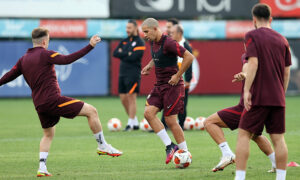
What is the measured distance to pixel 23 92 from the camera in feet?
83.5

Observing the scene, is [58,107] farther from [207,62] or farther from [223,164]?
[207,62]

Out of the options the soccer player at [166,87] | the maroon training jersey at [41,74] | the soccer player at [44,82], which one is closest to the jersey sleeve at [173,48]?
the soccer player at [166,87]

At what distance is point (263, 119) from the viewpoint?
6.91 m

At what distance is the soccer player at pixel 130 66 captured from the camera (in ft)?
48.4

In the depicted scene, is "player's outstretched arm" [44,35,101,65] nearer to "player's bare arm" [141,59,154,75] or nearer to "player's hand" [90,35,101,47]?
"player's hand" [90,35,101,47]

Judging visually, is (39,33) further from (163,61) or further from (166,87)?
(166,87)

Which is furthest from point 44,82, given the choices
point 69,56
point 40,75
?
point 69,56

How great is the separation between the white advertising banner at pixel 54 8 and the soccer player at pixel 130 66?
11269 millimetres

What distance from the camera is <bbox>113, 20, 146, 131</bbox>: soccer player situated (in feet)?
48.4

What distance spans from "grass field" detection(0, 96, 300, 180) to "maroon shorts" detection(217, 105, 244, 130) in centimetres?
68

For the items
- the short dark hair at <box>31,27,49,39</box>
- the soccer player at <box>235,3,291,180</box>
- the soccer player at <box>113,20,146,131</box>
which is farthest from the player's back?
the soccer player at <box>113,20,146,131</box>

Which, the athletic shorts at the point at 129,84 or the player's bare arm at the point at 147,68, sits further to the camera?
the athletic shorts at the point at 129,84

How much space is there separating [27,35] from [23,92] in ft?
Answer: 8.61

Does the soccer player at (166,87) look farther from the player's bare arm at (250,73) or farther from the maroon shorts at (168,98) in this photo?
the player's bare arm at (250,73)
